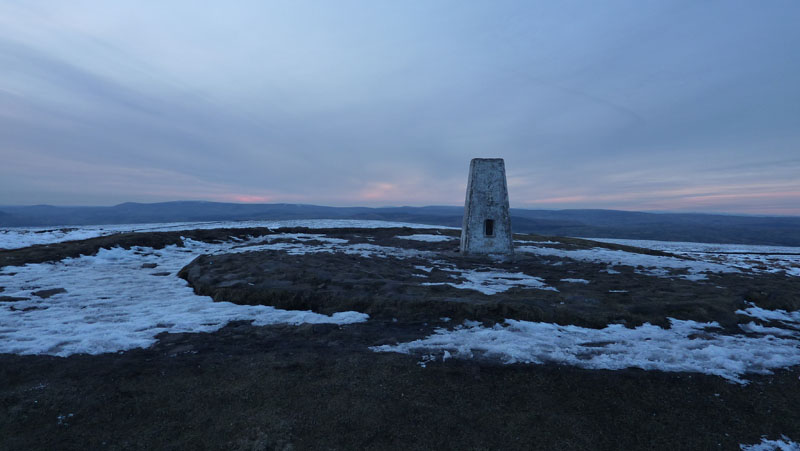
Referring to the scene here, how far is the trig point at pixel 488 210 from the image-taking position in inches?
866

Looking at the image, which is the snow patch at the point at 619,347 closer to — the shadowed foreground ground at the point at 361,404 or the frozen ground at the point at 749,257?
the shadowed foreground ground at the point at 361,404

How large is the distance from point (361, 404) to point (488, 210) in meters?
18.6

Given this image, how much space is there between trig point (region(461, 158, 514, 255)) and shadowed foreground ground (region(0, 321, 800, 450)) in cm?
1603

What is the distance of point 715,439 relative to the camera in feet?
14.9

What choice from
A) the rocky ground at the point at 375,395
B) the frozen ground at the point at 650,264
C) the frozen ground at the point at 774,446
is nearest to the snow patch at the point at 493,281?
the rocky ground at the point at 375,395

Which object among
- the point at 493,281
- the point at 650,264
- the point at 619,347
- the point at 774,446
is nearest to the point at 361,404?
the point at 774,446

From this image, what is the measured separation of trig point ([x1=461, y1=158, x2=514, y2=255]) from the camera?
72.2ft

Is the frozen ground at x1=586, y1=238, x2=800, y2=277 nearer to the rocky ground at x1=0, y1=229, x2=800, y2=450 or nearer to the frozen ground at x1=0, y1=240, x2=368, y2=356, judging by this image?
the rocky ground at x1=0, y1=229, x2=800, y2=450

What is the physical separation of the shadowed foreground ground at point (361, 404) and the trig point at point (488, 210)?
16028mm

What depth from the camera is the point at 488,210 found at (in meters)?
22.1

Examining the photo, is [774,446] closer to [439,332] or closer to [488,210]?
[439,332]

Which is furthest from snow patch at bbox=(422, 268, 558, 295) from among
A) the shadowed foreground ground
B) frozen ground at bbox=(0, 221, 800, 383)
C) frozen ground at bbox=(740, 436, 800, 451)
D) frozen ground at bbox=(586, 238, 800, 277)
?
frozen ground at bbox=(586, 238, 800, 277)

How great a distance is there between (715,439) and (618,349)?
2763 millimetres

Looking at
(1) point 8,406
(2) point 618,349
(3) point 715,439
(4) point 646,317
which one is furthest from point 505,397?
(1) point 8,406
